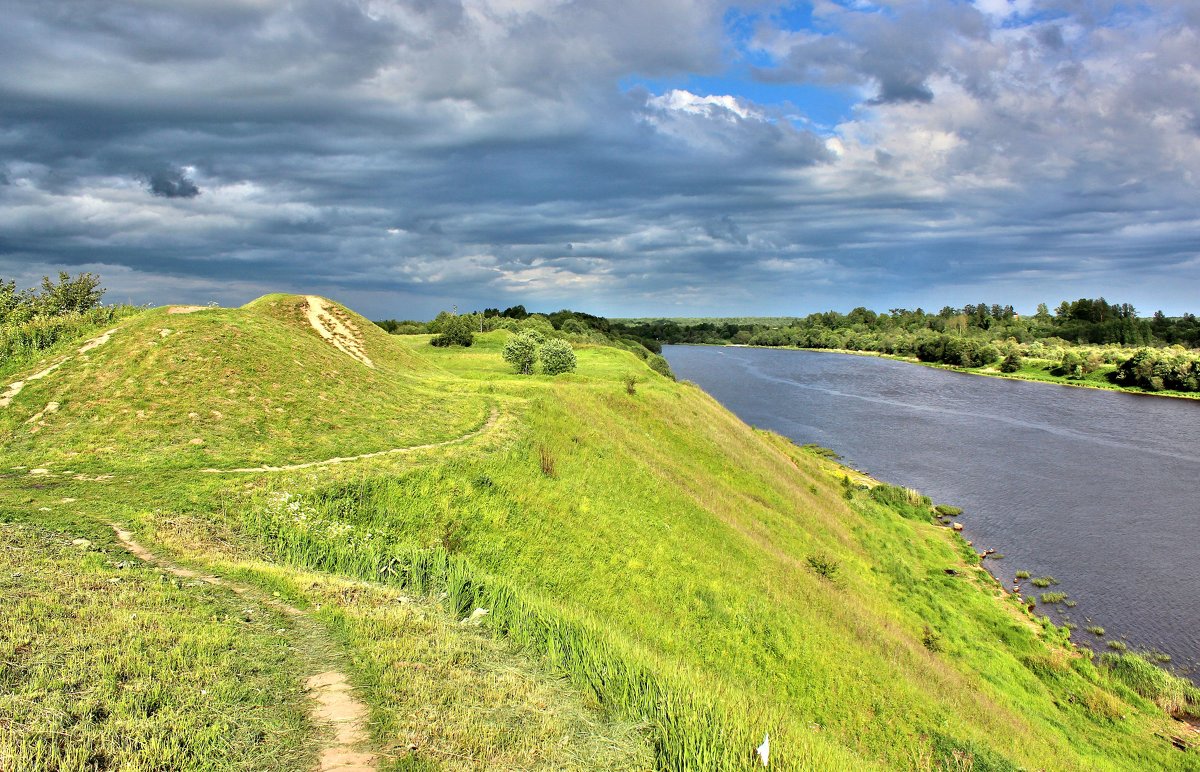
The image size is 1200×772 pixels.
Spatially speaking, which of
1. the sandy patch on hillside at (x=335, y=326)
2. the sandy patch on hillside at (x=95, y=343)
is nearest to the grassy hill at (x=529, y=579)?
the sandy patch on hillside at (x=95, y=343)

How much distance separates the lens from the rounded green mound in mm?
15367

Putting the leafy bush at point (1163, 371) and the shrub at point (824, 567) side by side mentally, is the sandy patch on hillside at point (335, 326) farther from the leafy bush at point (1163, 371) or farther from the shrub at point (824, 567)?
the leafy bush at point (1163, 371)

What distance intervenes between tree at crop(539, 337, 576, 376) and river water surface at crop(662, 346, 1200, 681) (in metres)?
29.1

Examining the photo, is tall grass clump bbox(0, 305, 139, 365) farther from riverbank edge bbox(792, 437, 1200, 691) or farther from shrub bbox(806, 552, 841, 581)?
riverbank edge bbox(792, 437, 1200, 691)

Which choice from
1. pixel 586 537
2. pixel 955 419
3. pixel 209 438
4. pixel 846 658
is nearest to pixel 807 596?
pixel 846 658

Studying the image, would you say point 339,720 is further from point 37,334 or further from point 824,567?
point 37,334

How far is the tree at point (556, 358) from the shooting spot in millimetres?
54281

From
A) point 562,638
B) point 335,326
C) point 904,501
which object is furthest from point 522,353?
point 562,638

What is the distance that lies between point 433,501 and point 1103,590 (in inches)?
1497

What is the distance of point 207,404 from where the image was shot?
18.0 metres

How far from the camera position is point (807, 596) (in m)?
20.2

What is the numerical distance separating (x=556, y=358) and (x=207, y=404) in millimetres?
37752

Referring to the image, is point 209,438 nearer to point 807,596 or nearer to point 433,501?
point 433,501

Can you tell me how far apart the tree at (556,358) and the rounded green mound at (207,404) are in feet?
90.8
